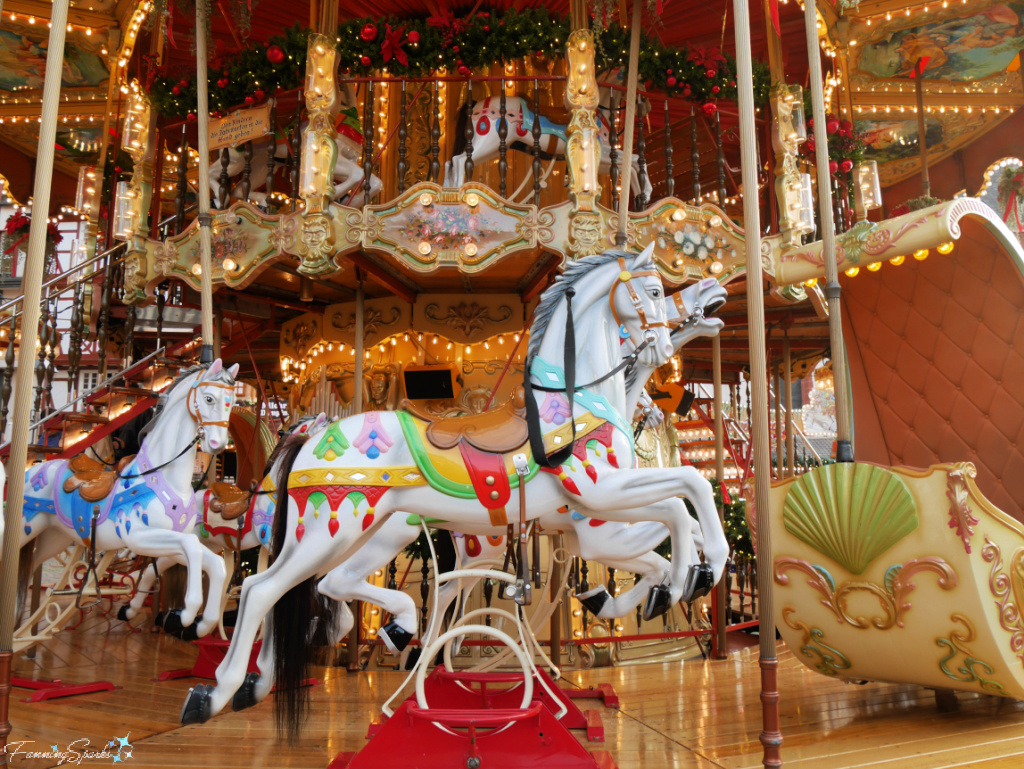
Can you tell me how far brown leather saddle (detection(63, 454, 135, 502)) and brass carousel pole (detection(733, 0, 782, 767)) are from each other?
419 centimetres

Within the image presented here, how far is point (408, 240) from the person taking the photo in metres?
6.25

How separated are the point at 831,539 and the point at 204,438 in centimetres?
394

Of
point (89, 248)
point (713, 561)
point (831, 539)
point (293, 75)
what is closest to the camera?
point (713, 561)

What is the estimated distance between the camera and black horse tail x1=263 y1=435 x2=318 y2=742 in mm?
3543

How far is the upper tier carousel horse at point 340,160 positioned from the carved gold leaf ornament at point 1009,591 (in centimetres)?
527

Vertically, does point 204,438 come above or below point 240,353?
below

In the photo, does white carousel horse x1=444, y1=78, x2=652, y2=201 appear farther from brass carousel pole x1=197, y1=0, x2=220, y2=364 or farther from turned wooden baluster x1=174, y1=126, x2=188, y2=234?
turned wooden baluster x1=174, y1=126, x2=188, y2=234

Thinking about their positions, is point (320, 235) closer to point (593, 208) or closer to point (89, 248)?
point (593, 208)

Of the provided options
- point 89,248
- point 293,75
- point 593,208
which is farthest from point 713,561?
point 89,248

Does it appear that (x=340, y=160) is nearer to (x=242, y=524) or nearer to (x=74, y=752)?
(x=242, y=524)

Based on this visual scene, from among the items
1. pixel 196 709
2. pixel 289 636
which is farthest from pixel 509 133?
pixel 196 709

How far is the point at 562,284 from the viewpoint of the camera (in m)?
3.79

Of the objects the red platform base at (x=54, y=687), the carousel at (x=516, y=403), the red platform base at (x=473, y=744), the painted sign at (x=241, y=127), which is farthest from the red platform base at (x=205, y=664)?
the painted sign at (x=241, y=127)

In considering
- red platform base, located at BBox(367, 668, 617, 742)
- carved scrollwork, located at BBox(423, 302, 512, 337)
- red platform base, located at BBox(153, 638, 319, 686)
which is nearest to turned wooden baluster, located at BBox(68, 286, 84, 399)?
red platform base, located at BBox(153, 638, 319, 686)
